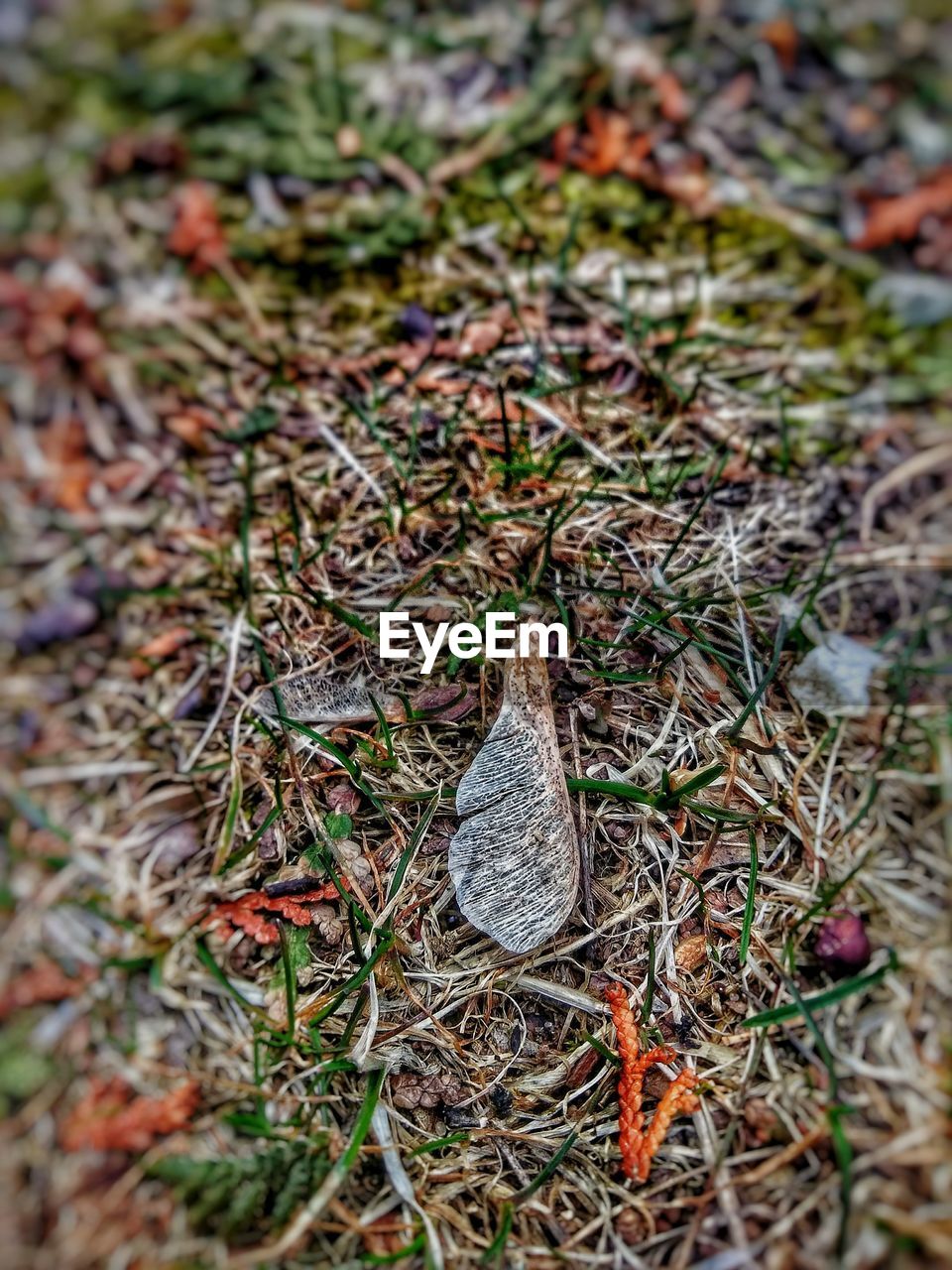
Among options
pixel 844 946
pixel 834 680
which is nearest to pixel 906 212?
pixel 834 680

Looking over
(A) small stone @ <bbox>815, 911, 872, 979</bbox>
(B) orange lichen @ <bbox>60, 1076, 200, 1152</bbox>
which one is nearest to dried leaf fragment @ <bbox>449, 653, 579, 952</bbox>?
(A) small stone @ <bbox>815, 911, 872, 979</bbox>

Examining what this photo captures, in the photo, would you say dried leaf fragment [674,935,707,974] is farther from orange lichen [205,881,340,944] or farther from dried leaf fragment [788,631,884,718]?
orange lichen [205,881,340,944]

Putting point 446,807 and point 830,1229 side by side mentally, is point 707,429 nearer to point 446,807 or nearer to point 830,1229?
point 446,807

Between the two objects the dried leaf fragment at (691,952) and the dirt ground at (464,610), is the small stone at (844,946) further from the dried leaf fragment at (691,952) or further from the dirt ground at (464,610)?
the dried leaf fragment at (691,952)

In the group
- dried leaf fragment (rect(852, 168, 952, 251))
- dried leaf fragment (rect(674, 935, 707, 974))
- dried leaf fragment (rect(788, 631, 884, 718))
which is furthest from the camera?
dried leaf fragment (rect(852, 168, 952, 251))

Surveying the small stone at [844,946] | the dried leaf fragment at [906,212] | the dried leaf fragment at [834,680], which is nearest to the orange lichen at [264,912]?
the small stone at [844,946]

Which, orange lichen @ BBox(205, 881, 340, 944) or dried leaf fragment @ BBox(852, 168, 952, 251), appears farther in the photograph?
dried leaf fragment @ BBox(852, 168, 952, 251)

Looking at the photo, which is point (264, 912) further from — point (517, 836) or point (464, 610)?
point (464, 610)
